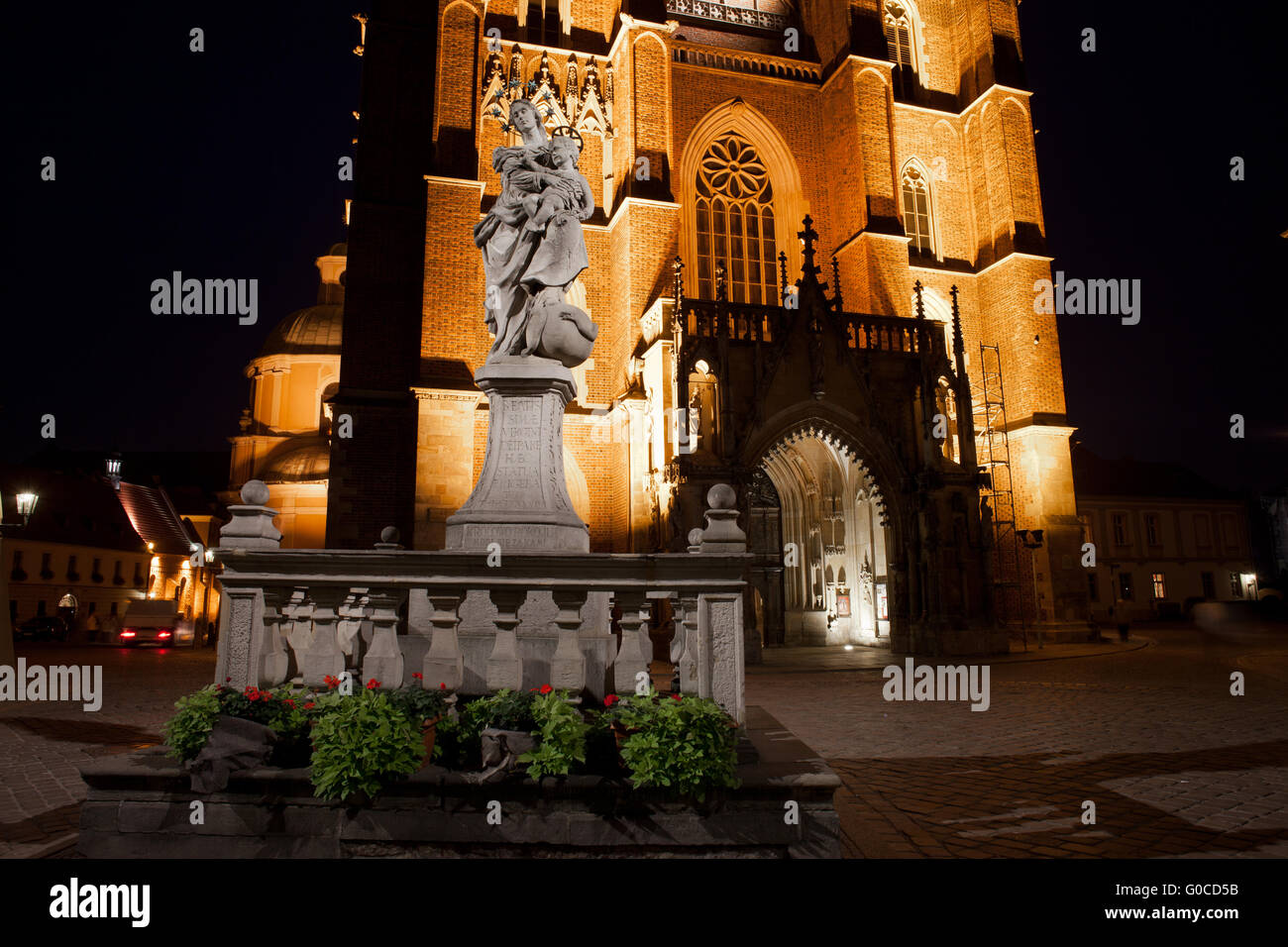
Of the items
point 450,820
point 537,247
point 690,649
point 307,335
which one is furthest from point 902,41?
point 307,335

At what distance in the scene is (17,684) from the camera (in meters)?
11.6

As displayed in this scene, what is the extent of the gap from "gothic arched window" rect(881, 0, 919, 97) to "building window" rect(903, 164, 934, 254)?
262cm

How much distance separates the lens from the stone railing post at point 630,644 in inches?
176

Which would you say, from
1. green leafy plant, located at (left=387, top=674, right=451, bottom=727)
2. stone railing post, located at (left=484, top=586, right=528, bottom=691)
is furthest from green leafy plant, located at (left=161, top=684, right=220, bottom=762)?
stone railing post, located at (left=484, top=586, right=528, bottom=691)

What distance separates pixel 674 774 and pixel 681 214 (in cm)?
1887

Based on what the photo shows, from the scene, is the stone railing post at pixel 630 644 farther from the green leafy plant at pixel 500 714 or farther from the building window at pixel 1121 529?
the building window at pixel 1121 529

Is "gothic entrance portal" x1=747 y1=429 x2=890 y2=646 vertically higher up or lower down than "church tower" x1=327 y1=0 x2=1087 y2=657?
lower down

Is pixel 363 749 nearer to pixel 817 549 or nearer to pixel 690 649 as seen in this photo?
pixel 690 649

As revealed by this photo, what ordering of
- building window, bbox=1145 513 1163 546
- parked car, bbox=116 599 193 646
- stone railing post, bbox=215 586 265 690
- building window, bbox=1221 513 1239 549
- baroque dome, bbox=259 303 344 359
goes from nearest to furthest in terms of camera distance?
stone railing post, bbox=215 586 265 690
parked car, bbox=116 599 193 646
baroque dome, bbox=259 303 344 359
building window, bbox=1145 513 1163 546
building window, bbox=1221 513 1239 549

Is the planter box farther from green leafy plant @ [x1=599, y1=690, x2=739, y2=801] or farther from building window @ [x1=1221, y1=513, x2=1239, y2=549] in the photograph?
building window @ [x1=1221, y1=513, x2=1239, y2=549]

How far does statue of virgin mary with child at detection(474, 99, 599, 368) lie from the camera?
6.09m

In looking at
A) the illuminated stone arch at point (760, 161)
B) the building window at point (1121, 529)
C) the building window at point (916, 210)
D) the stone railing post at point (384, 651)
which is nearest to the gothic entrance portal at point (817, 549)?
the illuminated stone arch at point (760, 161)
